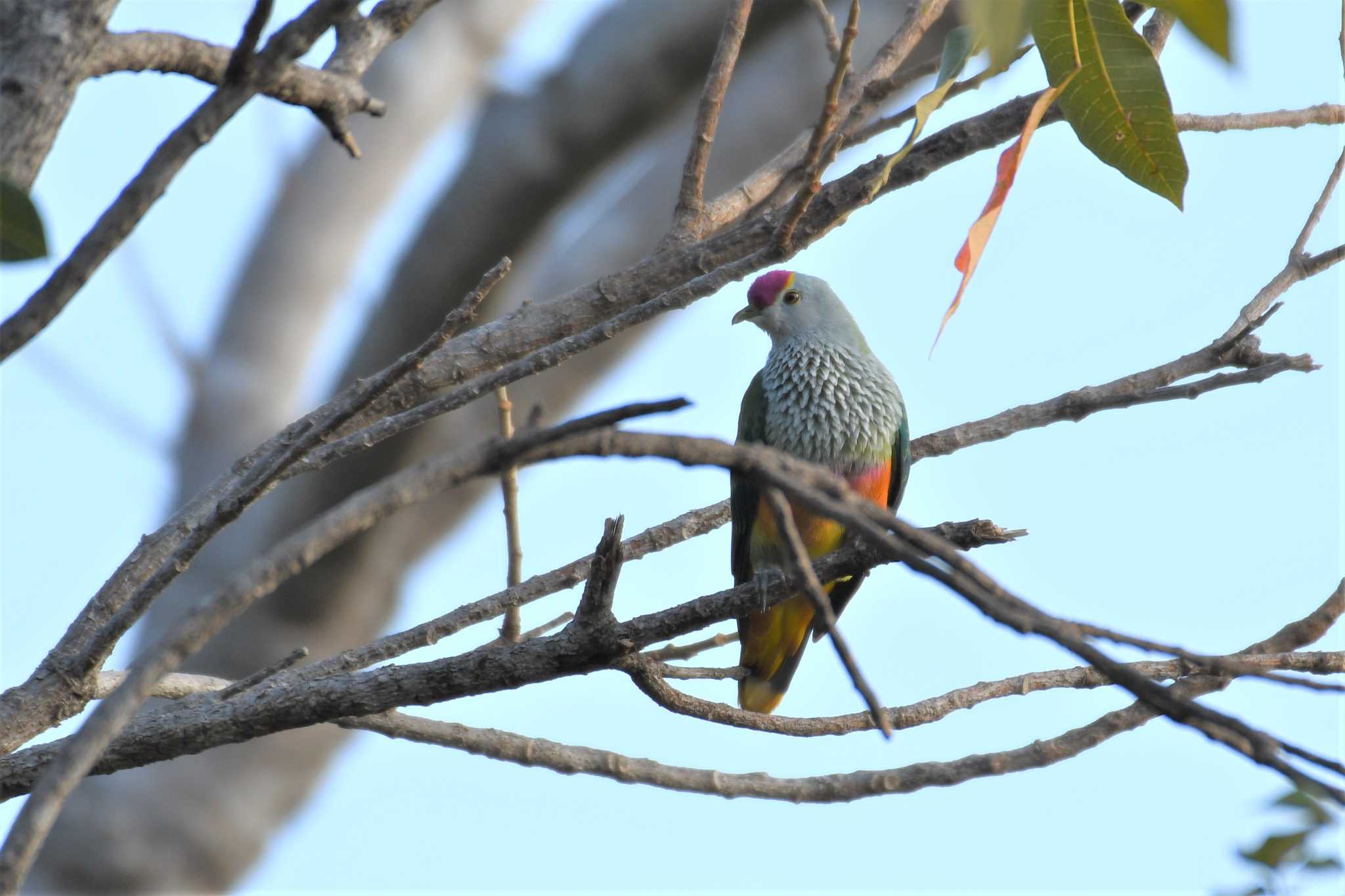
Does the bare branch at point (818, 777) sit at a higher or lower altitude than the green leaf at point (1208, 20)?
lower

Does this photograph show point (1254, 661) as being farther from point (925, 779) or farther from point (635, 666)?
point (635, 666)

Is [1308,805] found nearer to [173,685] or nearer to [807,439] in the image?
[807,439]

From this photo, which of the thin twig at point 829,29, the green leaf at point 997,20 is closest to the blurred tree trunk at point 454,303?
the thin twig at point 829,29

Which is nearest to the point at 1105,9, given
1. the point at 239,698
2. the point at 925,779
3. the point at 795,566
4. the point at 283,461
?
the point at 795,566

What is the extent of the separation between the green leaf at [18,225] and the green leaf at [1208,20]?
112 centimetres

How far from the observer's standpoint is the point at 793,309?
4023 mm

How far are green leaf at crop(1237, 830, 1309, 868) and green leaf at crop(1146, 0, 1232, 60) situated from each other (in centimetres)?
156

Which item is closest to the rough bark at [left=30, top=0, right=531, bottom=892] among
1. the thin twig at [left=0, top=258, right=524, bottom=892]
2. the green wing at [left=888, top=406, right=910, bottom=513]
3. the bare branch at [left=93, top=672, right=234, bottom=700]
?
the green wing at [left=888, top=406, right=910, bottom=513]

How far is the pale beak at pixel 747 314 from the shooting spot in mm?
4105

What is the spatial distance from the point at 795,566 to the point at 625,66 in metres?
5.55

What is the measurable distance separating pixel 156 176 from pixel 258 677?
0.87m

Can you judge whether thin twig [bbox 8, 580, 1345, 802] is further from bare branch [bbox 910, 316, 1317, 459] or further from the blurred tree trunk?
the blurred tree trunk

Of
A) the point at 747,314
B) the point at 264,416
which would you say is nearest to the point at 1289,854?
the point at 747,314

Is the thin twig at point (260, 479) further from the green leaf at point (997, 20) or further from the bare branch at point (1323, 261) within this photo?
the bare branch at point (1323, 261)
